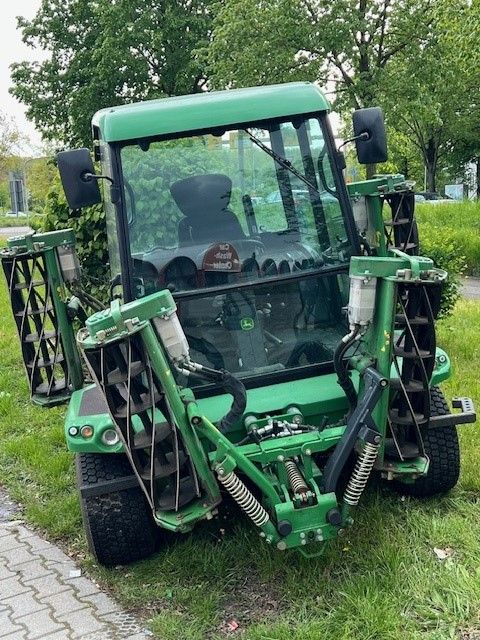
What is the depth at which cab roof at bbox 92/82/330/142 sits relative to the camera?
4.21m

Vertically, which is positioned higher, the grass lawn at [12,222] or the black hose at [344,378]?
the black hose at [344,378]

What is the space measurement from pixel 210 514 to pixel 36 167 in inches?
1617

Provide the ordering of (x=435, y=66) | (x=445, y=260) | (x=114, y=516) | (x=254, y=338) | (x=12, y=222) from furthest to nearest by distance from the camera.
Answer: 1. (x=12, y=222)
2. (x=435, y=66)
3. (x=445, y=260)
4. (x=254, y=338)
5. (x=114, y=516)

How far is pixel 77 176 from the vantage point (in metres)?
4.24

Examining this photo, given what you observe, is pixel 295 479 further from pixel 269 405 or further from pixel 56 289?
pixel 56 289

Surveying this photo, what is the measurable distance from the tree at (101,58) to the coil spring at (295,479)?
22.1m

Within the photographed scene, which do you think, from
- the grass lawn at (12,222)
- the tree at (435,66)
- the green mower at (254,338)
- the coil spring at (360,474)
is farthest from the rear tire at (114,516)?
the grass lawn at (12,222)

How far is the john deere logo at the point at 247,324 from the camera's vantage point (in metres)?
4.34

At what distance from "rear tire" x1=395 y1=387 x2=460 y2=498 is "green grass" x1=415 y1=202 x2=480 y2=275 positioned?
9862 millimetres

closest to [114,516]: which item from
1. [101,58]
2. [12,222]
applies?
[101,58]

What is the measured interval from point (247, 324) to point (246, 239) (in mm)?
477

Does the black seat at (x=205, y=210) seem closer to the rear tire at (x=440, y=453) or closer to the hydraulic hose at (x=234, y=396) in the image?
the hydraulic hose at (x=234, y=396)

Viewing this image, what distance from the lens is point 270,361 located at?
4336 mm

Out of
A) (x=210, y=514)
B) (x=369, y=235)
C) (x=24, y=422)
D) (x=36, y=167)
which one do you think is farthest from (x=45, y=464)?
(x=36, y=167)
